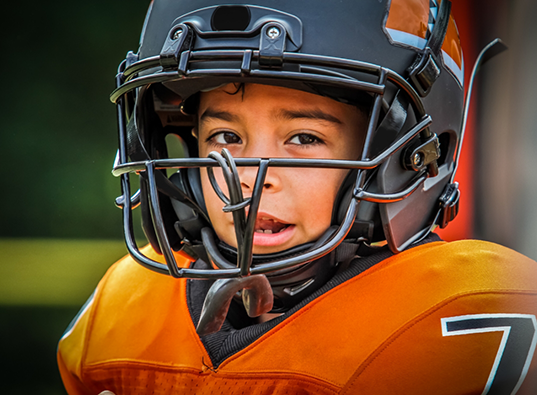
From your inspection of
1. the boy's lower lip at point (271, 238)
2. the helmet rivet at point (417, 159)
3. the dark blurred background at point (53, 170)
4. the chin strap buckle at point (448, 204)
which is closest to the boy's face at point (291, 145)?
the boy's lower lip at point (271, 238)

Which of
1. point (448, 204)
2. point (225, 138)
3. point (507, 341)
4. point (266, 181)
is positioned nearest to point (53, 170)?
point (225, 138)

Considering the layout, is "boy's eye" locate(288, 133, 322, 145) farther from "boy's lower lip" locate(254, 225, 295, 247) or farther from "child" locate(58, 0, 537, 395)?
"boy's lower lip" locate(254, 225, 295, 247)

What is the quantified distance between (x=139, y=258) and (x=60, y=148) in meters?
1.38

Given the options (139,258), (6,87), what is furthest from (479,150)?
(6,87)

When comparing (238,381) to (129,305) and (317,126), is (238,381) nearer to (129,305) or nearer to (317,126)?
(129,305)

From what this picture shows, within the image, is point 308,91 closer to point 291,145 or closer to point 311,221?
point 291,145

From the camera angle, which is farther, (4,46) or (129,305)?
(4,46)

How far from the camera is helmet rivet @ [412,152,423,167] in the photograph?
2.83 feet

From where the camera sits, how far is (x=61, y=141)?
6.78 feet

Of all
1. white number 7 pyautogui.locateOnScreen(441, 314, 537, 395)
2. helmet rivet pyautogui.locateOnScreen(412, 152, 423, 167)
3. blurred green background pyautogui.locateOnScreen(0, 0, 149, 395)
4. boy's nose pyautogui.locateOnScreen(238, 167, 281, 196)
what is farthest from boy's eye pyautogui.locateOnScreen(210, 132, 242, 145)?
blurred green background pyautogui.locateOnScreen(0, 0, 149, 395)

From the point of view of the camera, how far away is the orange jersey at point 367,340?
0.74 m

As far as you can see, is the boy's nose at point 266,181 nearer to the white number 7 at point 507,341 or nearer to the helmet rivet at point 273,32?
the helmet rivet at point 273,32

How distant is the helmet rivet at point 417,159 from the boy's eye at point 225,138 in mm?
314

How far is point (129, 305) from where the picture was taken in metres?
1.04
